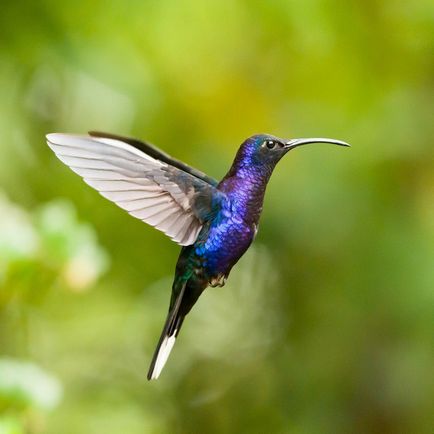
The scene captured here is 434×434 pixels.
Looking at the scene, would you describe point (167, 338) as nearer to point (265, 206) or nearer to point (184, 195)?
point (184, 195)

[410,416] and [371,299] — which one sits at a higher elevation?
[371,299]

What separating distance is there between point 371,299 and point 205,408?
0.71 meters

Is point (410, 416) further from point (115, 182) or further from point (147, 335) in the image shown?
point (115, 182)

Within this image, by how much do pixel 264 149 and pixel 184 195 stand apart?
0.09 metres

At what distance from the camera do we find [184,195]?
28.6 inches

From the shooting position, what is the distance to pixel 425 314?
2381mm

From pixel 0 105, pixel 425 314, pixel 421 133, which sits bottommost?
pixel 425 314

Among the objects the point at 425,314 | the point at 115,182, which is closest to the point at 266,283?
the point at 425,314

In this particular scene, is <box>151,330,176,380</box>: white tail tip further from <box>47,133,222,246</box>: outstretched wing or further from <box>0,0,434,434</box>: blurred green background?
<box>0,0,434,434</box>: blurred green background

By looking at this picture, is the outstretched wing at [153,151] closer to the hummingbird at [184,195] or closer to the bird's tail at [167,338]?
the hummingbird at [184,195]

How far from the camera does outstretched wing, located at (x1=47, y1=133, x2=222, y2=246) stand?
→ 0.60m

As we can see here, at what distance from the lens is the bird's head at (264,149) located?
65 cm

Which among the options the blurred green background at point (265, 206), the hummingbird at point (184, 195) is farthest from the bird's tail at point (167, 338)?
the blurred green background at point (265, 206)

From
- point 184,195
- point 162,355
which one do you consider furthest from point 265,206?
point 162,355
